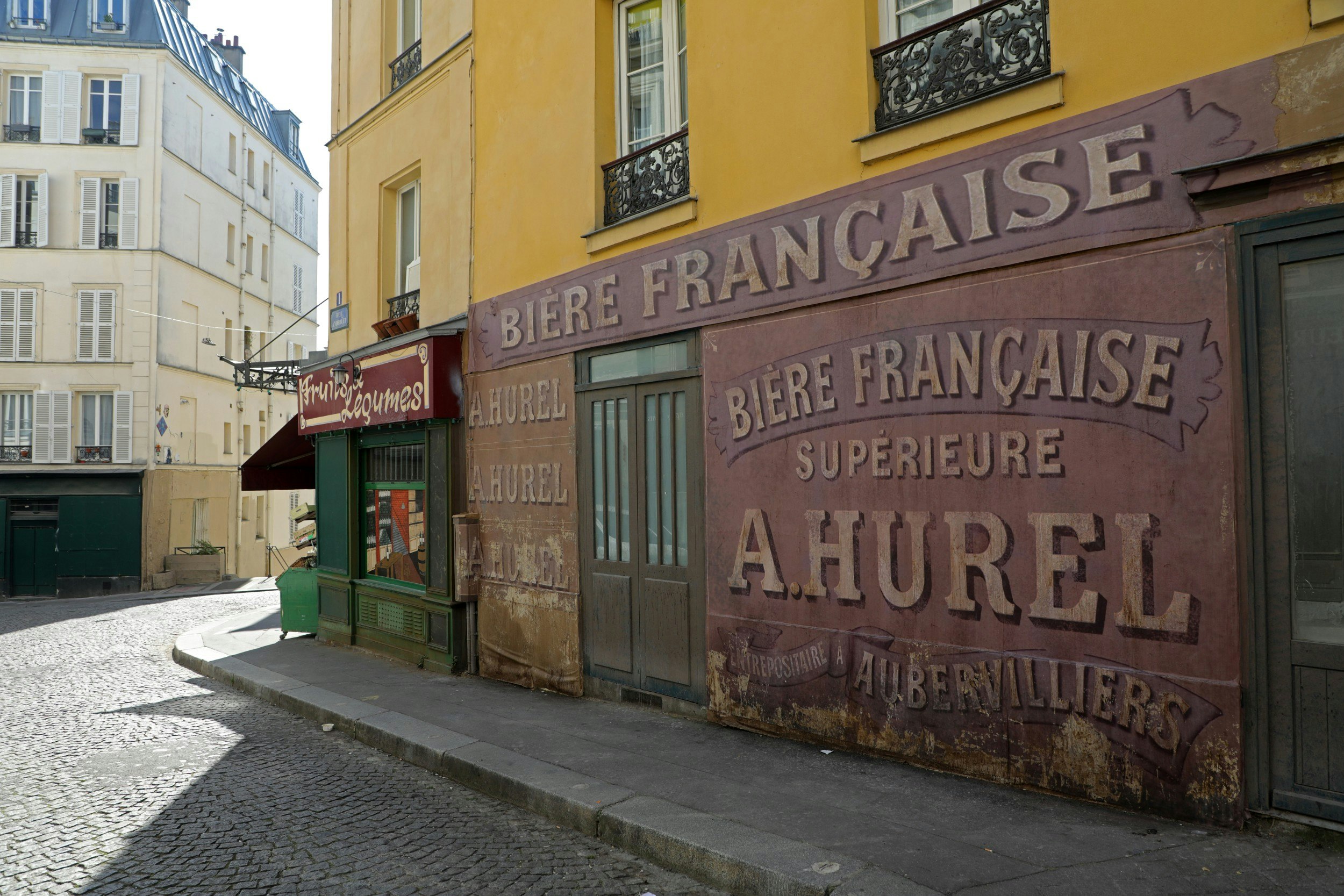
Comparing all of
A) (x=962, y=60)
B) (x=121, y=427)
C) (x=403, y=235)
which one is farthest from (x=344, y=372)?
(x=121, y=427)

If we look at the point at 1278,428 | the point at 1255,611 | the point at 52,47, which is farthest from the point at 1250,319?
the point at 52,47

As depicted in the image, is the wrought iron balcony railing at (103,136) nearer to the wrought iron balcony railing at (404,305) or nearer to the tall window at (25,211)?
the tall window at (25,211)

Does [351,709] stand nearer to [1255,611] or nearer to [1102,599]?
[1102,599]

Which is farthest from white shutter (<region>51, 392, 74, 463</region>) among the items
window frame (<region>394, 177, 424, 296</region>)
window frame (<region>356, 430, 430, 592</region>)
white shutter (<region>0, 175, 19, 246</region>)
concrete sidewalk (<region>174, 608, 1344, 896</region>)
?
concrete sidewalk (<region>174, 608, 1344, 896</region>)

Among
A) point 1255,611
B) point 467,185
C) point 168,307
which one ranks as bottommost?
point 1255,611

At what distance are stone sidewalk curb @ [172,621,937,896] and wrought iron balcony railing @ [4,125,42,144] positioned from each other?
22.6 metres

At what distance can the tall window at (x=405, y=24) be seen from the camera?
34.7 ft

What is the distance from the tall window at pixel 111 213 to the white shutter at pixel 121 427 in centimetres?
391

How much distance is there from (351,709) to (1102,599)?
5490mm

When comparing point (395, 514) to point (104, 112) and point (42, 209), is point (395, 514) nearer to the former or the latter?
point (42, 209)

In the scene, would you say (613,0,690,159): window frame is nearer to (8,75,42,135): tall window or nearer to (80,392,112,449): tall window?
(80,392,112,449): tall window

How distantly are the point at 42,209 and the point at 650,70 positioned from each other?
22155 millimetres

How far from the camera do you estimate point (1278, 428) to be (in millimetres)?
3748

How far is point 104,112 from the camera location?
2345cm
